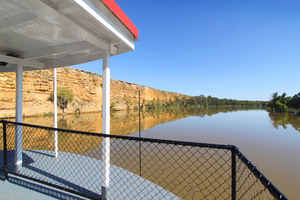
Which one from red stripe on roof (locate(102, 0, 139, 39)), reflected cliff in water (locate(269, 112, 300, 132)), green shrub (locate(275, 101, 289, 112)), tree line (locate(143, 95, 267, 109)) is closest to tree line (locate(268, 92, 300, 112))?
green shrub (locate(275, 101, 289, 112))

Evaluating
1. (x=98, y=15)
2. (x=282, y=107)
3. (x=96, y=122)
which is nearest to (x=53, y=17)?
(x=98, y=15)

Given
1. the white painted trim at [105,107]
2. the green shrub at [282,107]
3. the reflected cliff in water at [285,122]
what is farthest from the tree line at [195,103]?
the white painted trim at [105,107]

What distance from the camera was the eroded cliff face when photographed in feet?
51.7

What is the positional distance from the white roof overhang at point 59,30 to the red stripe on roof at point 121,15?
4 centimetres

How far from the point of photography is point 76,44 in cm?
232

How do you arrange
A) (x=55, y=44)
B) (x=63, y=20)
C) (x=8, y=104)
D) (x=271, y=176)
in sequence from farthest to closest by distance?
(x=8, y=104) → (x=271, y=176) → (x=55, y=44) → (x=63, y=20)

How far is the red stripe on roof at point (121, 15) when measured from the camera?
64.0 inches

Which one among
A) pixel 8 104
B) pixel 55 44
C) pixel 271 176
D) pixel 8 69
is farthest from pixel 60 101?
pixel 271 176

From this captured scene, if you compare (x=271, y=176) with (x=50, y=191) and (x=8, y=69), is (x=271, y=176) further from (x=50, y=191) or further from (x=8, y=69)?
(x=8, y=69)

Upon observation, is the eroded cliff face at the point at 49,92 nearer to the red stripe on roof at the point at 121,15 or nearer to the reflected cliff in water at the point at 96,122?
the reflected cliff in water at the point at 96,122

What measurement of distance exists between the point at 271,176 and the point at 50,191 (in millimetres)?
6152

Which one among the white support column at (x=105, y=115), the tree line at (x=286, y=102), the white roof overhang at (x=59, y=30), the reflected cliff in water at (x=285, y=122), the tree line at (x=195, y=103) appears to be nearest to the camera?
the white roof overhang at (x=59, y=30)

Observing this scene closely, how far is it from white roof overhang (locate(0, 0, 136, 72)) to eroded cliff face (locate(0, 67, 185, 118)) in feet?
55.6

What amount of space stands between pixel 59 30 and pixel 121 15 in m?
0.91
